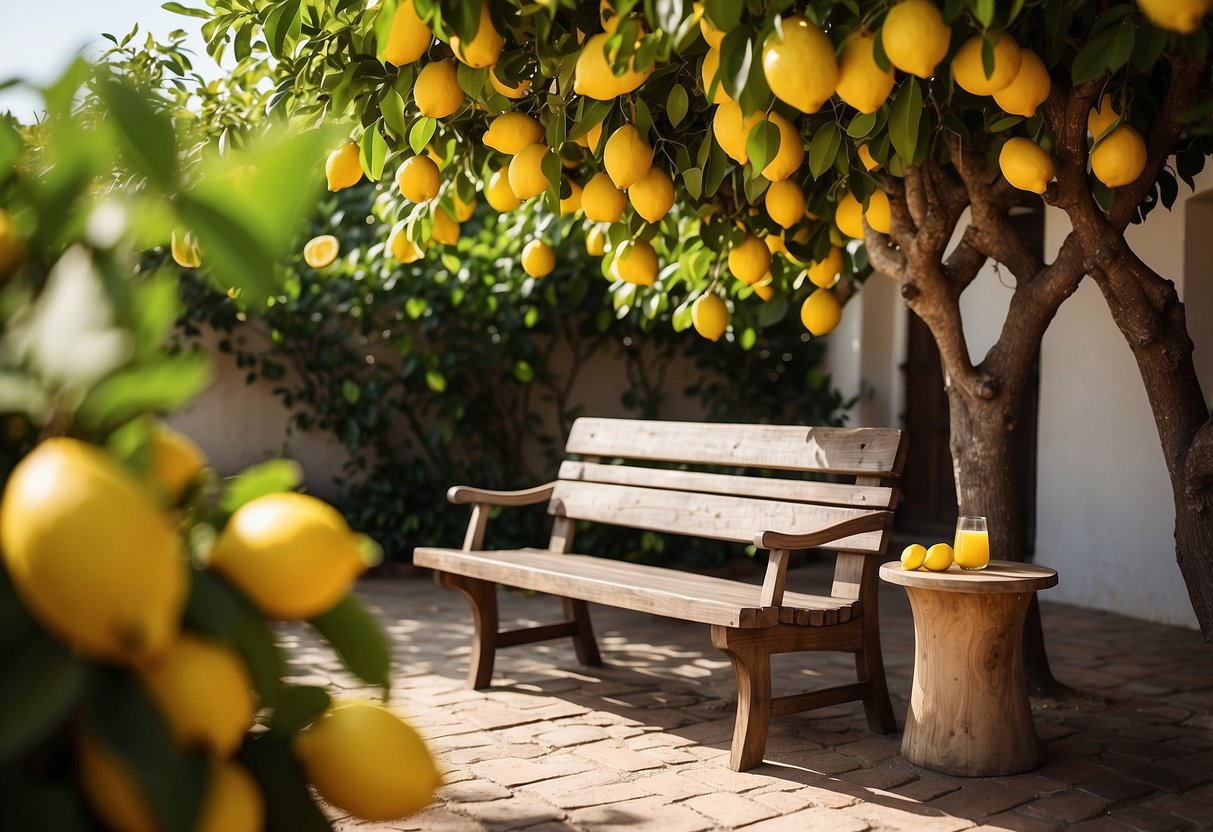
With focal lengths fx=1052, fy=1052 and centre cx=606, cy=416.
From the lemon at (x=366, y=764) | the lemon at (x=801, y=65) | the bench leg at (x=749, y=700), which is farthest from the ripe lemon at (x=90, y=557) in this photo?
the bench leg at (x=749, y=700)

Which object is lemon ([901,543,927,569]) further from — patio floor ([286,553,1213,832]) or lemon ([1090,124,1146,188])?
lemon ([1090,124,1146,188])

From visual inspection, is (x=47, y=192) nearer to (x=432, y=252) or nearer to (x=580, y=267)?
(x=432, y=252)

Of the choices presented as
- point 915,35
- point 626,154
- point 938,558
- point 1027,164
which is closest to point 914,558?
point 938,558

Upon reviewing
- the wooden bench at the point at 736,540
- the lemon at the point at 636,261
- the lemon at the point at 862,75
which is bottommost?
the wooden bench at the point at 736,540

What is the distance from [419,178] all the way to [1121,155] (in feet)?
5.20

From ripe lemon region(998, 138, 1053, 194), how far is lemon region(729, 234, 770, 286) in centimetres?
83

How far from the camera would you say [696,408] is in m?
7.33

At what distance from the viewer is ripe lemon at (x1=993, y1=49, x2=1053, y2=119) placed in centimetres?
195

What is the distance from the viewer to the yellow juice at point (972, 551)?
2.82m

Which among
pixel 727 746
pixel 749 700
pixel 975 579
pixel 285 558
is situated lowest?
pixel 727 746

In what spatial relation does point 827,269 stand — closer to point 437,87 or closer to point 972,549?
point 972,549

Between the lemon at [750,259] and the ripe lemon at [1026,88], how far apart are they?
3.71 feet

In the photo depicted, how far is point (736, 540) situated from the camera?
3.44 m

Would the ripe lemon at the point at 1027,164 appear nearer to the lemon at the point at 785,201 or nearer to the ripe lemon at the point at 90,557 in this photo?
the lemon at the point at 785,201
